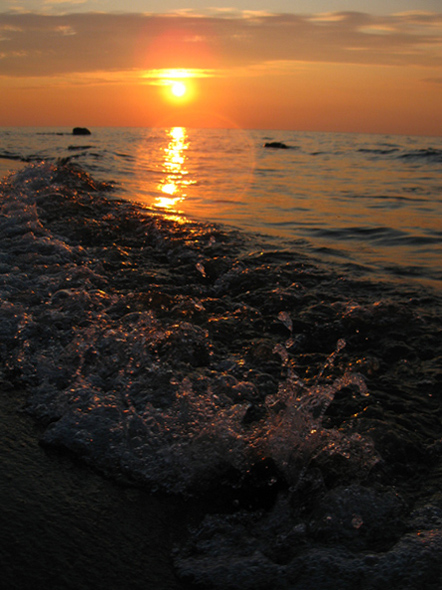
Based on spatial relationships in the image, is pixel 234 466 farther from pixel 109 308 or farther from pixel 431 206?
pixel 431 206

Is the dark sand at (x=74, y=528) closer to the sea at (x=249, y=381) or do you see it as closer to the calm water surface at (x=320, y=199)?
the sea at (x=249, y=381)

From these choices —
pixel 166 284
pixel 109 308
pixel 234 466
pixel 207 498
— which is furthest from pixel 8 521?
pixel 166 284

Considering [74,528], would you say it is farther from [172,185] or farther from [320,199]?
[172,185]

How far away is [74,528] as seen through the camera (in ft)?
7.24

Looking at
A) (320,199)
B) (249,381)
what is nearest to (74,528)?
Result: (249,381)

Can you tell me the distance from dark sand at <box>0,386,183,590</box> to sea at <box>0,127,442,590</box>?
0.09 metres

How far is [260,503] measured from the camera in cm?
250

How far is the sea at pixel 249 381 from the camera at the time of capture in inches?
89.1

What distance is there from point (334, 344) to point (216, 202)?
803 centimetres

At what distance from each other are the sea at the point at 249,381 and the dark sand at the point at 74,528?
9cm

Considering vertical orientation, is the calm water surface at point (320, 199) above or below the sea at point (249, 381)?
above

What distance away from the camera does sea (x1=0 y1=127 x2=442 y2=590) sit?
226cm

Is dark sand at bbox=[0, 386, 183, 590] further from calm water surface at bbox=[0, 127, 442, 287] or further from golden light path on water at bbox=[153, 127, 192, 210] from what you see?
golden light path on water at bbox=[153, 127, 192, 210]

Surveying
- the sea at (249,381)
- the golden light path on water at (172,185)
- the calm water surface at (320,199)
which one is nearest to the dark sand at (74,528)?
the sea at (249,381)
